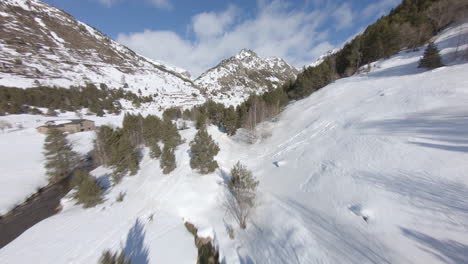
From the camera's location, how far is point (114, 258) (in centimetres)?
988

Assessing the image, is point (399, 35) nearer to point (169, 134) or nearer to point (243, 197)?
point (243, 197)

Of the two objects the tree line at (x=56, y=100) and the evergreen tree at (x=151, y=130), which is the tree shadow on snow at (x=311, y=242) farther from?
the tree line at (x=56, y=100)

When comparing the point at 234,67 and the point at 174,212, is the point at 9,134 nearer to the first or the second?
the point at 174,212

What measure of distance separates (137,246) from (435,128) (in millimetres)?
24414

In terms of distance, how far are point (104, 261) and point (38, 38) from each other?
169 meters

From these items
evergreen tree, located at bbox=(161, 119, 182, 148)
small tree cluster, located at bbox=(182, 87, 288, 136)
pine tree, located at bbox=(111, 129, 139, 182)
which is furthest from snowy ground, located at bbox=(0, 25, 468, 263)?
small tree cluster, located at bbox=(182, 87, 288, 136)

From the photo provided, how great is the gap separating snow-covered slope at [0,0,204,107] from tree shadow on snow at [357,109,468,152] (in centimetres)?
8548

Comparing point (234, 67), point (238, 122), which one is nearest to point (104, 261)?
point (238, 122)

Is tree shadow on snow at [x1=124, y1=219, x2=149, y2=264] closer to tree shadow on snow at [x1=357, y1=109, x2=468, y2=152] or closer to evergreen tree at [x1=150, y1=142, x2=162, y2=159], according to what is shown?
evergreen tree at [x1=150, y1=142, x2=162, y2=159]

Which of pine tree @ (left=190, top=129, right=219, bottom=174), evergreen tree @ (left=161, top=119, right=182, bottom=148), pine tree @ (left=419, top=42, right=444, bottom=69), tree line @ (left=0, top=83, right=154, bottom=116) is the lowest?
pine tree @ (left=190, top=129, right=219, bottom=174)

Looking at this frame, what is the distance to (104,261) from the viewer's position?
968cm

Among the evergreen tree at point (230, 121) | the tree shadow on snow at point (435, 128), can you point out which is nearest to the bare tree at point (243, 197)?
the tree shadow on snow at point (435, 128)

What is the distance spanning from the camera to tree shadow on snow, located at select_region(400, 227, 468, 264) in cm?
582

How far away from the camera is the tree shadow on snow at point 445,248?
5820 millimetres
